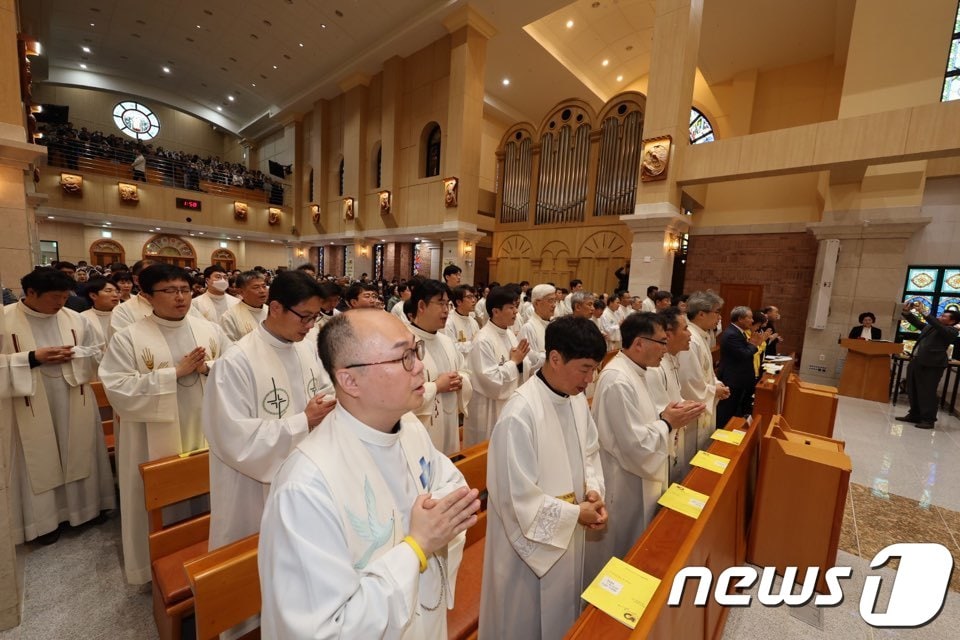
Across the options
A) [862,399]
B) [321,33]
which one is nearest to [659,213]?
[862,399]

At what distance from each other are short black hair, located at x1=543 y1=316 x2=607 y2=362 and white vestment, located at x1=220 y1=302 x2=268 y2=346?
3890 mm

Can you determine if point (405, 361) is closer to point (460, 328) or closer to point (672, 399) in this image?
point (672, 399)

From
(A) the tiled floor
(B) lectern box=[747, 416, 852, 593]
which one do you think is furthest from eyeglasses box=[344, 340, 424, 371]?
(B) lectern box=[747, 416, 852, 593]

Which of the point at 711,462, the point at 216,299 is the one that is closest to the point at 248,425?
the point at 711,462

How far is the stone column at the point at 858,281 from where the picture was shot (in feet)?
27.3

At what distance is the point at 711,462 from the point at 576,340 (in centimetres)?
146

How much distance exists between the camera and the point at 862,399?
25.1ft

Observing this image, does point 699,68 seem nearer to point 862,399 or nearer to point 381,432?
point 862,399

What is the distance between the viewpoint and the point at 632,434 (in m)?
2.40

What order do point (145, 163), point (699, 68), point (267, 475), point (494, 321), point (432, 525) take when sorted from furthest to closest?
point (145, 163) < point (699, 68) < point (494, 321) < point (267, 475) < point (432, 525)

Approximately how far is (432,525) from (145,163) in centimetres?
2393

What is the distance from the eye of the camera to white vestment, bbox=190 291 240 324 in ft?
17.9

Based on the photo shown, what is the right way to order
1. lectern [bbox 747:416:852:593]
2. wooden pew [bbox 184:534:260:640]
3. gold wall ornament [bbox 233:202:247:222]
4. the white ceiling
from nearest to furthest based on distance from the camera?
1. wooden pew [bbox 184:534:260:640]
2. lectern [bbox 747:416:852:593]
3. the white ceiling
4. gold wall ornament [bbox 233:202:247:222]

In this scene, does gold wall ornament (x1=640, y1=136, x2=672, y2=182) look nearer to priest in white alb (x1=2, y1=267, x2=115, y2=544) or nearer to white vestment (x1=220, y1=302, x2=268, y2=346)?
white vestment (x1=220, y1=302, x2=268, y2=346)
